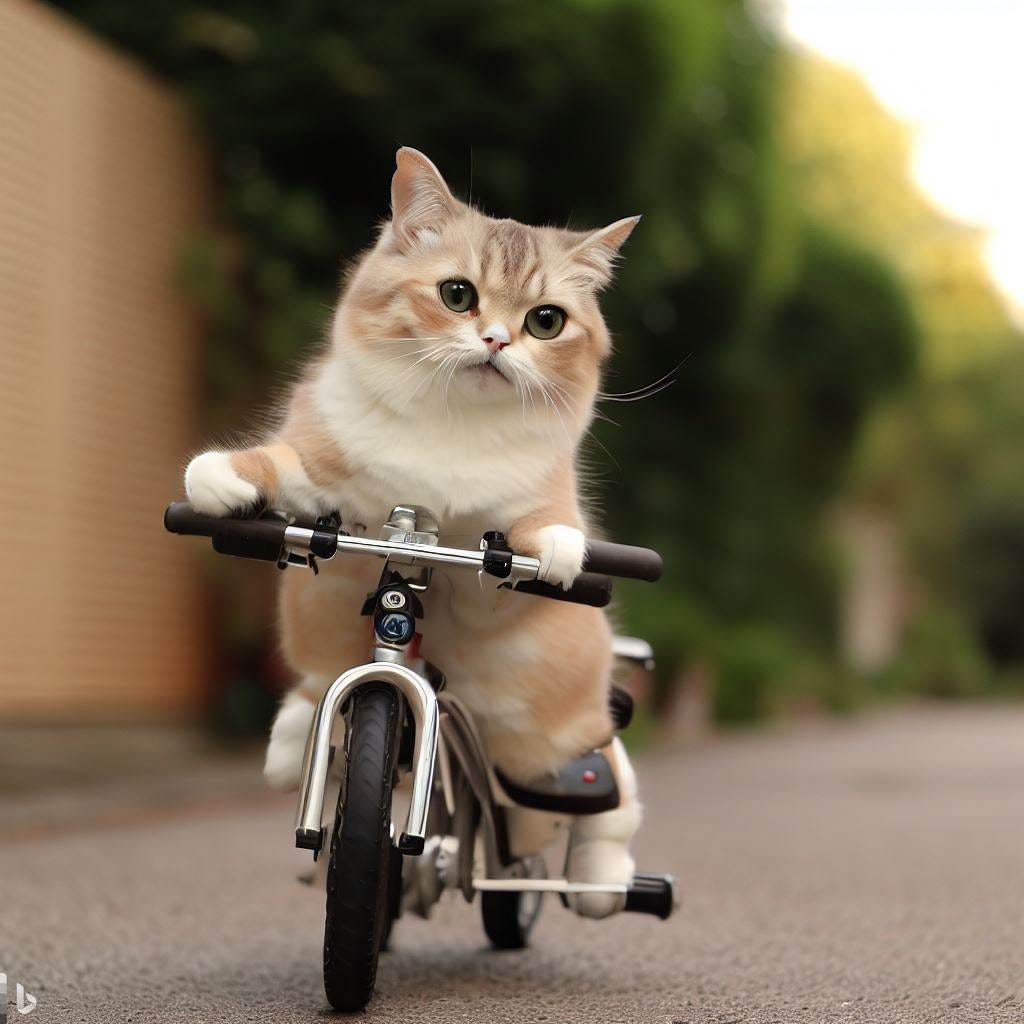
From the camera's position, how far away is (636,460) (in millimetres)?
15992

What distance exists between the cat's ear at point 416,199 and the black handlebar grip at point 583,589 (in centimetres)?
79

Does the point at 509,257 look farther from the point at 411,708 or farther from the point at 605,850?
the point at 605,850

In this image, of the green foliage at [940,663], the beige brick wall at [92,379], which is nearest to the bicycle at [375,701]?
the beige brick wall at [92,379]

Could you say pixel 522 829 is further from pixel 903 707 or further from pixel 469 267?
pixel 903 707

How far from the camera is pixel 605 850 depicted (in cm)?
377

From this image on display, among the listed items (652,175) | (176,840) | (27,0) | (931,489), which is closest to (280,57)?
(27,0)

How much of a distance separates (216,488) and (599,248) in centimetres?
97

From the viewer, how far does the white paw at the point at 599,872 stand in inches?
146

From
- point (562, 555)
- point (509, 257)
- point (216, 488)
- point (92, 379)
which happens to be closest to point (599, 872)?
point (562, 555)

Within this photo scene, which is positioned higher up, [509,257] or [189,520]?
[509,257]

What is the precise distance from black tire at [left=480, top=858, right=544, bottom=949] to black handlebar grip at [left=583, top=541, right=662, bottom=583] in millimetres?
1457

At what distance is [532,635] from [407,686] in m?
0.39

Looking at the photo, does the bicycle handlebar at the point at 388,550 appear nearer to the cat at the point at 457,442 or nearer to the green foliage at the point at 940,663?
the cat at the point at 457,442

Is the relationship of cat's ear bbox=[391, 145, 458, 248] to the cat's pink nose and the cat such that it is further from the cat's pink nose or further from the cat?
the cat's pink nose
